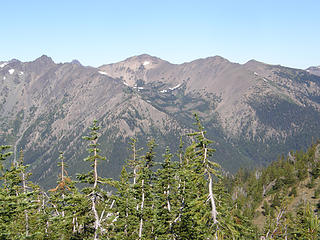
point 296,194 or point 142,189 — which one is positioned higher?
point 142,189

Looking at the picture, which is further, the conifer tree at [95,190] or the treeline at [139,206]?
the conifer tree at [95,190]

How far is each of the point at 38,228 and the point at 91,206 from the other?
1457cm

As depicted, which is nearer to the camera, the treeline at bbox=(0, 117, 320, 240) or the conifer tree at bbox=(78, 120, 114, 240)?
the treeline at bbox=(0, 117, 320, 240)

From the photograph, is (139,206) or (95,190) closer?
(95,190)

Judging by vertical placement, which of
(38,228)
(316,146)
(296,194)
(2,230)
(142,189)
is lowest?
(296,194)

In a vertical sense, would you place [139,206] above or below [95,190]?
below

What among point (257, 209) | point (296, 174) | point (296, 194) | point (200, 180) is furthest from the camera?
point (296, 174)

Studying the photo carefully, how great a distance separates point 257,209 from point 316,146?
171 feet

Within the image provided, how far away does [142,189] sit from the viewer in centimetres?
3462

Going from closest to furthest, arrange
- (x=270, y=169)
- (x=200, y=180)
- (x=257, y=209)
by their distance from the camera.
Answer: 1. (x=200, y=180)
2. (x=257, y=209)
3. (x=270, y=169)

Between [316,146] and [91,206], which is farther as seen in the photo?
[316,146]

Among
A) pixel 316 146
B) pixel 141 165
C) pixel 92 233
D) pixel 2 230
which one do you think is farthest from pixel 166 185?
pixel 316 146

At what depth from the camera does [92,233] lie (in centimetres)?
2128

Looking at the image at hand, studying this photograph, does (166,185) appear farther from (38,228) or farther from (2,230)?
(2,230)
